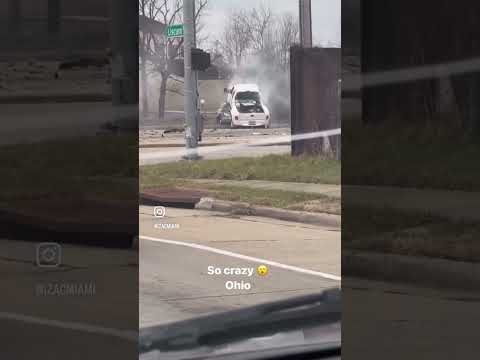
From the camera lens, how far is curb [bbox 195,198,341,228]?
2.95 meters

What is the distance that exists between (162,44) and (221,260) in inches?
29.4

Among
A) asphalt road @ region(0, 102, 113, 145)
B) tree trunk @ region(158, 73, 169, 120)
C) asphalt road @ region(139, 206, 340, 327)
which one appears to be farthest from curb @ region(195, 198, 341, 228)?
asphalt road @ region(0, 102, 113, 145)

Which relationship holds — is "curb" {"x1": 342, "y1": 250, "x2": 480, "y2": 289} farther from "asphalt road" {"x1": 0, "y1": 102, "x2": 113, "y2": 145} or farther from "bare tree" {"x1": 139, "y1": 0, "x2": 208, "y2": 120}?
"asphalt road" {"x1": 0, "y1": 102, "x2": 113, "y2": 145}

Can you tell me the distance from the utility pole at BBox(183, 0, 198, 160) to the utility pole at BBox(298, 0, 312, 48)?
1.22 feet

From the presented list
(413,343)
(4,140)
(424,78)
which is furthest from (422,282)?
(4,140)

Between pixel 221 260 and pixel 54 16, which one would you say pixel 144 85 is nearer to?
pixel 54 16

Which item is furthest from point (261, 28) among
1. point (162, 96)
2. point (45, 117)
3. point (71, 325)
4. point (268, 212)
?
point (71, 325)

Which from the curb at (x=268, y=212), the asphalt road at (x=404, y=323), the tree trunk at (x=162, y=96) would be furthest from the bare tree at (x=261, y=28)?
the asphalt road at (x=404, y=323)

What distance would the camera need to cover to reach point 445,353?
11.3 ft

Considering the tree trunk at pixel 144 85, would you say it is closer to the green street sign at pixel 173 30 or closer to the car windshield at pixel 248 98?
the green street sign at pixel 173 30

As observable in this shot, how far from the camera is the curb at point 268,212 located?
2953 mm

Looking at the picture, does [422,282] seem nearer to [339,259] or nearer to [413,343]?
[413,343]

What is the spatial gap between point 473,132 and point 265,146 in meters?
0.90

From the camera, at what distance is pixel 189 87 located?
9.61 ft
